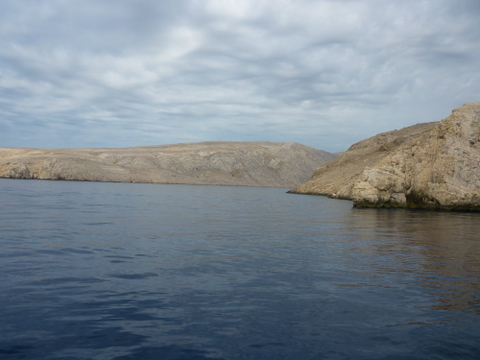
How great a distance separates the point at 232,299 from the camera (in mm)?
7090

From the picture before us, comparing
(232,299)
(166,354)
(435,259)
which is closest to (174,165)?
(435,259)

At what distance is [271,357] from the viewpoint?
16.3ft

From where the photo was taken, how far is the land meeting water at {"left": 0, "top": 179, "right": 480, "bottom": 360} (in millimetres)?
5242

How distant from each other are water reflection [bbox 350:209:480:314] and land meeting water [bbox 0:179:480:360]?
55 millimetres

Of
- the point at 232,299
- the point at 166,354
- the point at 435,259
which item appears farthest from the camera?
the point at 435,259

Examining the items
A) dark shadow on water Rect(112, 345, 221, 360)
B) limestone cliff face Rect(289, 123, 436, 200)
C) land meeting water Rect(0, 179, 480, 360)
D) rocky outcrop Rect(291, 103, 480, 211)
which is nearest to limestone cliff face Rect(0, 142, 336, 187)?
limestone cliff face Rect(289, 123, 436, 200)

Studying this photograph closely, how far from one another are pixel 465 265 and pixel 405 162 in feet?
94.4

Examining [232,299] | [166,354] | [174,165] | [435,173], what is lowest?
[166,354]

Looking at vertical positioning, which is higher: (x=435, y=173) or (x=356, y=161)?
(x=356, y=161)

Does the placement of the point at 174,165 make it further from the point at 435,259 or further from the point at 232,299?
the point at 232,299

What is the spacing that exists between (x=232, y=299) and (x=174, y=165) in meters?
146

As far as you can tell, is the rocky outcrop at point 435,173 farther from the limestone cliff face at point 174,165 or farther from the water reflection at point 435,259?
the limestone cliff face at point 174,165

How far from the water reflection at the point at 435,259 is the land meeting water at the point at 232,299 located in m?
0.06

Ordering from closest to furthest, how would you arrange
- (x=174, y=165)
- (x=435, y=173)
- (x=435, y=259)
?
(x=435, y=259), (x=435, y=173), (x=174, y=165)
